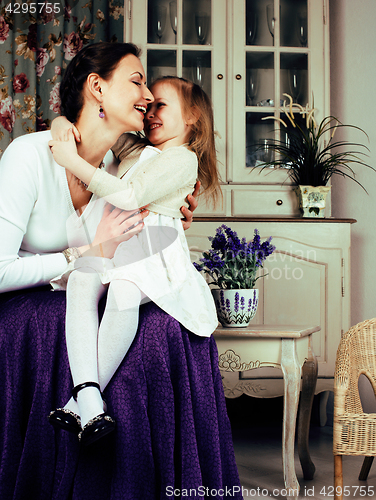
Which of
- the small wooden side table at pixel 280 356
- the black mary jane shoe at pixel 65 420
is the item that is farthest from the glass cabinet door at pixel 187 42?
the black mary jane shoe at pixel 65 420

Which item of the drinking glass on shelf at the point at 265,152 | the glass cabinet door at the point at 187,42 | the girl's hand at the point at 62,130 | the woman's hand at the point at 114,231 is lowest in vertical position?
the woman's hand at the point at 114,231

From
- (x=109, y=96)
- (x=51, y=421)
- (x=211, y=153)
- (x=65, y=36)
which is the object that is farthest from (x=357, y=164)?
(x=51, y=421)

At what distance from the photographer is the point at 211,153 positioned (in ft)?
5.23

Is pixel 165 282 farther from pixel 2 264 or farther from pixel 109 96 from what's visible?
pixel 109 96

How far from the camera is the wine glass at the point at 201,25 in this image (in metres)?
2.45

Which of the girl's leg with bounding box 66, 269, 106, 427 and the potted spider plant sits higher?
the potted spider plant

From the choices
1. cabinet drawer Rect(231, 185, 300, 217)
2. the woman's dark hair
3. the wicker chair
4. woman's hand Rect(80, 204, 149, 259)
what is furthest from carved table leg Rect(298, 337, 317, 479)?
the woman's dark hair

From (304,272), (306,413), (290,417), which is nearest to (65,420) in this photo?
(290,417)

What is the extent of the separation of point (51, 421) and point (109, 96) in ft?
3.04

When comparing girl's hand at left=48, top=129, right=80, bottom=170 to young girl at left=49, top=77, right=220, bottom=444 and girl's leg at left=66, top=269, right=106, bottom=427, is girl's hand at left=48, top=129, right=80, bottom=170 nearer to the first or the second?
young girl at left=49, top=77, right=220, bottom=444

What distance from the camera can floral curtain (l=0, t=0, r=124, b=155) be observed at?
→ 2.76 metres

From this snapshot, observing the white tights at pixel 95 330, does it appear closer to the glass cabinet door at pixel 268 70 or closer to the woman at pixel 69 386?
the woman at pixel 69 386

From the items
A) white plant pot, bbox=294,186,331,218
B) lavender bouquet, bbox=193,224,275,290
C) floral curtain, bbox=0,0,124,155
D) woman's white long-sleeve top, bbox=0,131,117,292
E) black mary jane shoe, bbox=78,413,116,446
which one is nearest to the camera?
black mary jane shoe, bbox=78,413,116,446

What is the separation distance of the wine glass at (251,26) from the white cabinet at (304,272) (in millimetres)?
1026
